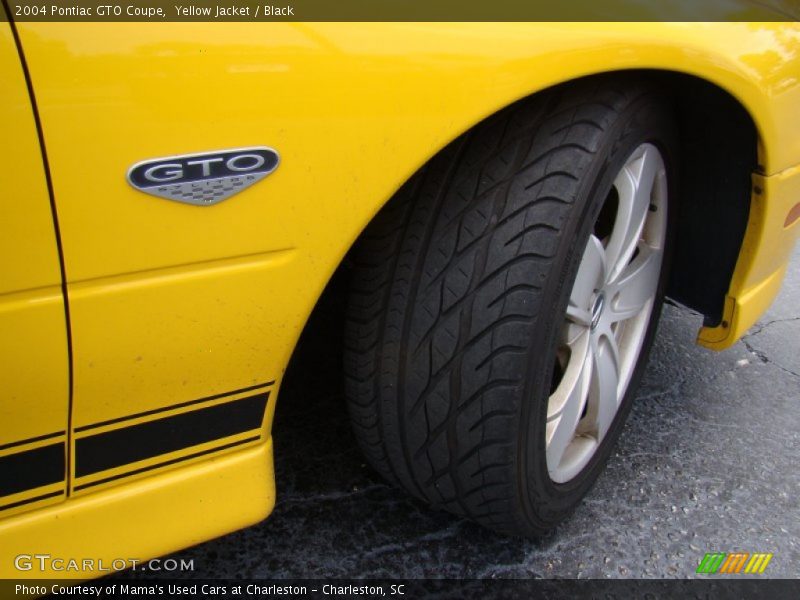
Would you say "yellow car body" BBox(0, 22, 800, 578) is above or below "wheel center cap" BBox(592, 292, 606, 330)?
above

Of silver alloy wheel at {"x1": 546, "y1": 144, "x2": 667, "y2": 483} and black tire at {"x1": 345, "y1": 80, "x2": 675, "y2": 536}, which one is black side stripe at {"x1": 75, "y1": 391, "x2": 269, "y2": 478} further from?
silver alloy wheel at {"x1": 546, "y1": 144, "x2": 667, "y2": 483}

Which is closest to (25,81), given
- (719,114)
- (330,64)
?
(330,64)

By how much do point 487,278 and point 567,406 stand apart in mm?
447

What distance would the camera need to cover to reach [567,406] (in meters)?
1.62

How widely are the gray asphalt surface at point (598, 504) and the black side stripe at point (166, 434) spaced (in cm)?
56

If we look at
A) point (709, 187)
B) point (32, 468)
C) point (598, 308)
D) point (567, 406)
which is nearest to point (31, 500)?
point (32, 468)

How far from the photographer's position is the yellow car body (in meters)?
0.91

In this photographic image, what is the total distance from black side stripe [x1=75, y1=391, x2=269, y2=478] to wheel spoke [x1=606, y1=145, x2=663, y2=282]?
79cm

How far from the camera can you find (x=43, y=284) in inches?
37.4

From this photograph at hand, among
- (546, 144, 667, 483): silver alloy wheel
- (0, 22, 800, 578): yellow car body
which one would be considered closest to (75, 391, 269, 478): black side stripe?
(0, 22, 800, 578): yellow car body

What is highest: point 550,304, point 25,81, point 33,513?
point 25,81

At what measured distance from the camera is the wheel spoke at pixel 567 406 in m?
1.60

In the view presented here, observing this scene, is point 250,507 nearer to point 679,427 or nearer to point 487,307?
point 487,307
